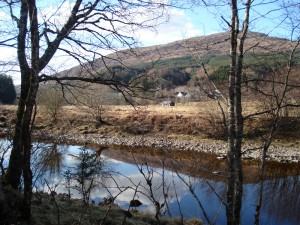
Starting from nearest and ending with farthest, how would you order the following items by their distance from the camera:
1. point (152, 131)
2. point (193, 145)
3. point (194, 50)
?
point (194, 50) → point (193, 145) → point (152, 131)

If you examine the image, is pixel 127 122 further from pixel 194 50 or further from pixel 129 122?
pixel 194 50

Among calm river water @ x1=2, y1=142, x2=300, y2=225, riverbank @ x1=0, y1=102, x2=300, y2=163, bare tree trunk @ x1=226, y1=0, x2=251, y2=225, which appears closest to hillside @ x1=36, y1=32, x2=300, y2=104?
bare tree trunk @ x1=226, y1=0, x2=251, y2=225

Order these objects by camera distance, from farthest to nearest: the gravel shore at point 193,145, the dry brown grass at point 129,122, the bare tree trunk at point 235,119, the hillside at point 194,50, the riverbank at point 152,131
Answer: the dry brown grass at point 129,122 < the riverbank at point 152,131 < the gravel shore at point 193,145 < the hillside at point 194,50 < the bare tree trunk at point 235,119

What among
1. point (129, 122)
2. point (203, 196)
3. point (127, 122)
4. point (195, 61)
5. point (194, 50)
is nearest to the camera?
point (194, 50)

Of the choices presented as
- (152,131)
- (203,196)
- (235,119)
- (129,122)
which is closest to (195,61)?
(235,119)

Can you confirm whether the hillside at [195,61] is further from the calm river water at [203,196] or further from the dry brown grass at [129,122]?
the dry brown grass at [129,122]

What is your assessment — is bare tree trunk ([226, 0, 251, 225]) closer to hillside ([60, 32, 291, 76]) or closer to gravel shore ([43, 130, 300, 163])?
hillside ([60, 32, 291, 76])

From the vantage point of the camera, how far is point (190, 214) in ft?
40.7

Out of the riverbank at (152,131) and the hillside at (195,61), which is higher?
the hillside at (195,61)

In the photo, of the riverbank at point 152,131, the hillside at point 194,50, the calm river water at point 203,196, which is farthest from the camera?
the riverbank at point 152,131

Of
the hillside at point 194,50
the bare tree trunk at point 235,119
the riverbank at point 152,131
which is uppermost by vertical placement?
the hillside at point 194,50

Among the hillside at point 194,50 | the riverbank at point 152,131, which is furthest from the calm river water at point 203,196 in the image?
the riverbank at point 152,131

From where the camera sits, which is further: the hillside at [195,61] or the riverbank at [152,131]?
the riverbank at [152,131]

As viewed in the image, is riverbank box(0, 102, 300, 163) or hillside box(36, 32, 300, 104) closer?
hillside box(36, 32, 300, 104)
